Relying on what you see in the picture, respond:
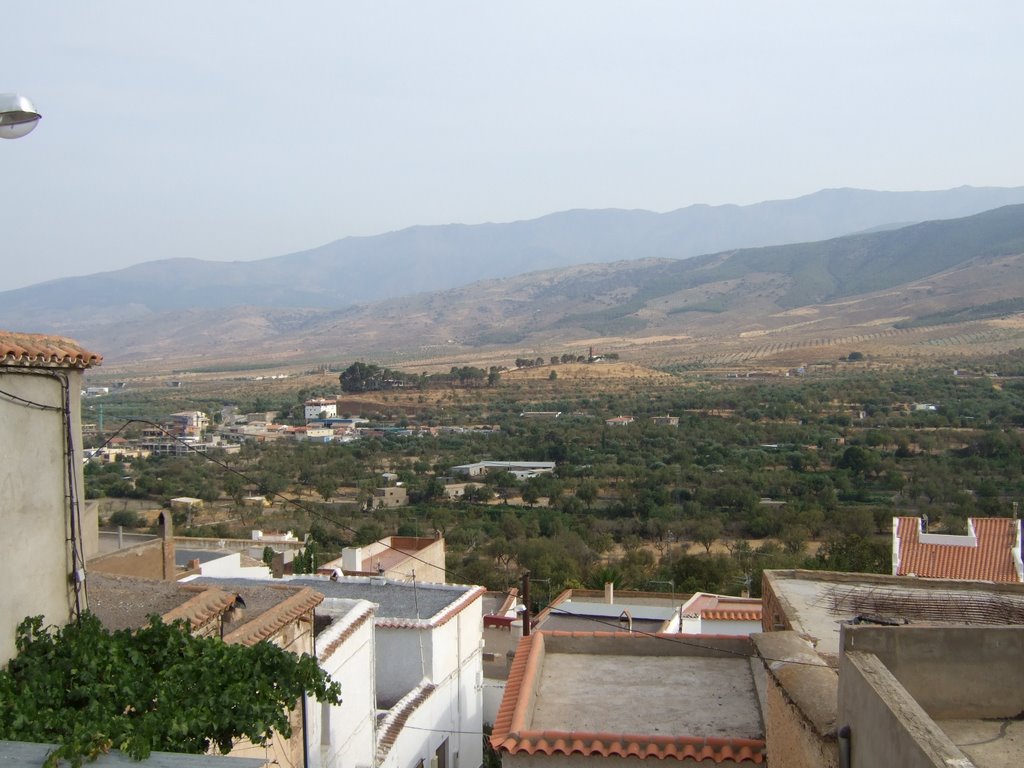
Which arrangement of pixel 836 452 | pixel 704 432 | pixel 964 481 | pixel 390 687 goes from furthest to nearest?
1. pixel 704 432
2. pixel 836 452
3. pixel 964 481
4. pixel 390 687

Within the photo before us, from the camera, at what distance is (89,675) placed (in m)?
5.21

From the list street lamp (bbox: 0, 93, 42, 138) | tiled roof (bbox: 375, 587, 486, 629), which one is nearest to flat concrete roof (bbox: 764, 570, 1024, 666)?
tiled roof (bbox: 375, 587, 486, 629)

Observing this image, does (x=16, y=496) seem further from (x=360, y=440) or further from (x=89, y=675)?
(x=360, y=440)

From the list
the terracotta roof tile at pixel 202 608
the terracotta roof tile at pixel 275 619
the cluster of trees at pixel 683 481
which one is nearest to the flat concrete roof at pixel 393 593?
the terracotta roof tile at pixel 275 619

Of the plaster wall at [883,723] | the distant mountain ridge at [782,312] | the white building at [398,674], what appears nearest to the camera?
the plaster wall at [883,723]

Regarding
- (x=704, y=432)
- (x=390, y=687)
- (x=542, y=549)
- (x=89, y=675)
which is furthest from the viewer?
(x=704, y=432)

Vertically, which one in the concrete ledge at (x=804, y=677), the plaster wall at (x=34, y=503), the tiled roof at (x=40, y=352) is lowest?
the concrete ledge at (x=804, y=677)

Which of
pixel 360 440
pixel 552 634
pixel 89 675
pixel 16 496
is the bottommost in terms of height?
pixel 360 440

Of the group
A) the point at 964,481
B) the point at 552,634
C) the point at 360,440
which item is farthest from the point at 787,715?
the point at 360,440

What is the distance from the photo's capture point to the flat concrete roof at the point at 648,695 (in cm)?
691

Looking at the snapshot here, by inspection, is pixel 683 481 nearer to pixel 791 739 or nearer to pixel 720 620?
pixel 720 620

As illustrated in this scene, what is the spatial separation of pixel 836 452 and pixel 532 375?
4633 cm

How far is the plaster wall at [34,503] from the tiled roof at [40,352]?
0.25ft

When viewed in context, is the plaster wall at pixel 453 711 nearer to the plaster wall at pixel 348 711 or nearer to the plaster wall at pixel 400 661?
the plaster wall at pixel 400 661
